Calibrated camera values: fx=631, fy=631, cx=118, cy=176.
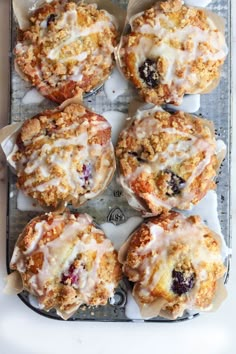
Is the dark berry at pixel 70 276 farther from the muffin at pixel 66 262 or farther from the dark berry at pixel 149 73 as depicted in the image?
the dark berry at pixel 149 73

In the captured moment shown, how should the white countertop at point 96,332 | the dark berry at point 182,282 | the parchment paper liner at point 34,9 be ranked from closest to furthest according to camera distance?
the dark berry at point 182,282, the parchment paper liner at point 34,9, the white countertop at point 96,332

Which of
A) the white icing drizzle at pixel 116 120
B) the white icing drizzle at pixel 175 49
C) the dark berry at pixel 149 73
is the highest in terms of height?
the white icing drizzle at pixel 175 49

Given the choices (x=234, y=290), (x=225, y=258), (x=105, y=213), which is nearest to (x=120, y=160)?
(x=105, y=213)

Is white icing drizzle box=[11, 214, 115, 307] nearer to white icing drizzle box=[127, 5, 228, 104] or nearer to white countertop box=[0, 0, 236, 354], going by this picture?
white countertop box=[0, 0, 236, 354]

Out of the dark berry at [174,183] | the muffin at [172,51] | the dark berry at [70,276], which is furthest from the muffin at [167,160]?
the dark berry at [70,276]

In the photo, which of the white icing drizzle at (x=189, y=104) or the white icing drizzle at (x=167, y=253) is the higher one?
the white icing drizzle at (x=189, y=104)

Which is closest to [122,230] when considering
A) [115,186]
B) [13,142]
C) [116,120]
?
[115,186]

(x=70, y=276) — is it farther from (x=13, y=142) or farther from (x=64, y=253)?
(x=13, y=142)
